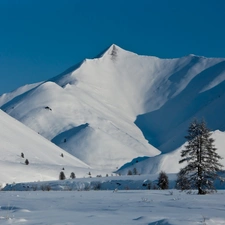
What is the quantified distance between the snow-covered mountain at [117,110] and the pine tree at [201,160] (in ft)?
300

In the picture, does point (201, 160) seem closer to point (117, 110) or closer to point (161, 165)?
point (161, 165)

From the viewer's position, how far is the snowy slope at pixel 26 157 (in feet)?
144

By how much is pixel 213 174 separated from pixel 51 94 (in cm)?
13503

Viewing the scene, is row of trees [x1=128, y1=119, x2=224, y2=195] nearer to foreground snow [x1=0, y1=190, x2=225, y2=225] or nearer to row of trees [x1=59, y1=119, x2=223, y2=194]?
row of trees [x1=59, y1=119, x2=223, y2=194]

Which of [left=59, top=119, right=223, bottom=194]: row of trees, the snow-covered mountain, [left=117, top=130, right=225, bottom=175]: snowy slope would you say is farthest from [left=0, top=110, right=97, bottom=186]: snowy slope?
the snow-covered mountain

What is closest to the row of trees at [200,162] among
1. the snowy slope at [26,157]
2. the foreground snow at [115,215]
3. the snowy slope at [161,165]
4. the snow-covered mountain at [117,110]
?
the foreground snow at [115,215]

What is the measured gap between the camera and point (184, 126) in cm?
15088

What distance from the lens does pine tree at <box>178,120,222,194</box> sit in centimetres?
1569

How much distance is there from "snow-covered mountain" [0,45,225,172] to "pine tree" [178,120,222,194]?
9148 centimetres

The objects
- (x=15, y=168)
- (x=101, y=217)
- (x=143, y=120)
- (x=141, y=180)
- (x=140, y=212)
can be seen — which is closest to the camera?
(x=101, y=217)

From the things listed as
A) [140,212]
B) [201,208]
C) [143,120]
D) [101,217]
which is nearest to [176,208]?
[201,208]

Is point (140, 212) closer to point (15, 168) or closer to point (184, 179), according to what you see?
point (184, 179)

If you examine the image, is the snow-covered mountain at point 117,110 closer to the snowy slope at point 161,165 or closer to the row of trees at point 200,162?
the snowy slope at point 161,165

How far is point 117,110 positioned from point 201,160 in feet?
502
